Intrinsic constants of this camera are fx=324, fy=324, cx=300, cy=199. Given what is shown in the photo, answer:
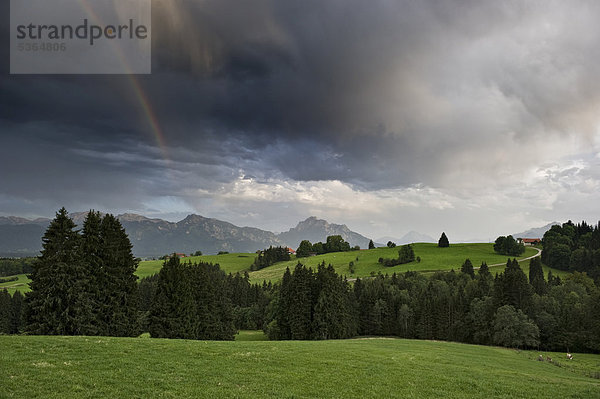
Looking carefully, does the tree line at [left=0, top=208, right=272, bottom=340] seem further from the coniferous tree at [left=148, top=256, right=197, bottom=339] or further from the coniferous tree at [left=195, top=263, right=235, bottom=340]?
the coniferous tree at [left=195, top=263, right=235, bottom=340]

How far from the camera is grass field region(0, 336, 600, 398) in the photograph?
18062 millimetres

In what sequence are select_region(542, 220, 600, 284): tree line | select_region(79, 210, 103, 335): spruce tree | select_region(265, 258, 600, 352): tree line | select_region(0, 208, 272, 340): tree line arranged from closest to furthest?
select_region(0, 208, 272, 340): tree line
select_region(79, 210, 103, 335): spruce tree
select_region(265, 258, 600, 352): tree line
select_region(542, 220, 600, 284): tree line

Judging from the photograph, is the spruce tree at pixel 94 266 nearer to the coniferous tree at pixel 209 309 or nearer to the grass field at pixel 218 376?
the coniferous tree at pixel 209 309

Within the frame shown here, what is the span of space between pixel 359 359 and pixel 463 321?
90086mm

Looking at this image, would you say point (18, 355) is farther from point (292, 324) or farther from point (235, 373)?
point (292, 324)

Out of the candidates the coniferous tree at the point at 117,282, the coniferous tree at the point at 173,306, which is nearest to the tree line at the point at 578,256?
the coniferous tree at the point at 173,306

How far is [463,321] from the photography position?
10650cm

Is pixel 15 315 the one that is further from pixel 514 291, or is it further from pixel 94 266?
pixel 514 291

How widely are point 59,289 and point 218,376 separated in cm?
3713

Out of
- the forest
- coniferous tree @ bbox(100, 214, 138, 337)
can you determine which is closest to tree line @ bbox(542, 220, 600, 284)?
the forest

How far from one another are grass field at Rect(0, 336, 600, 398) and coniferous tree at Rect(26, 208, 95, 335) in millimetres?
19275

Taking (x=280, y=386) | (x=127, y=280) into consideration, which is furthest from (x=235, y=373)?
(x=127, y=280)

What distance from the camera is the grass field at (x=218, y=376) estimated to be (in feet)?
59.3

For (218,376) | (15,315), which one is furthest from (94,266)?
(15,315)
